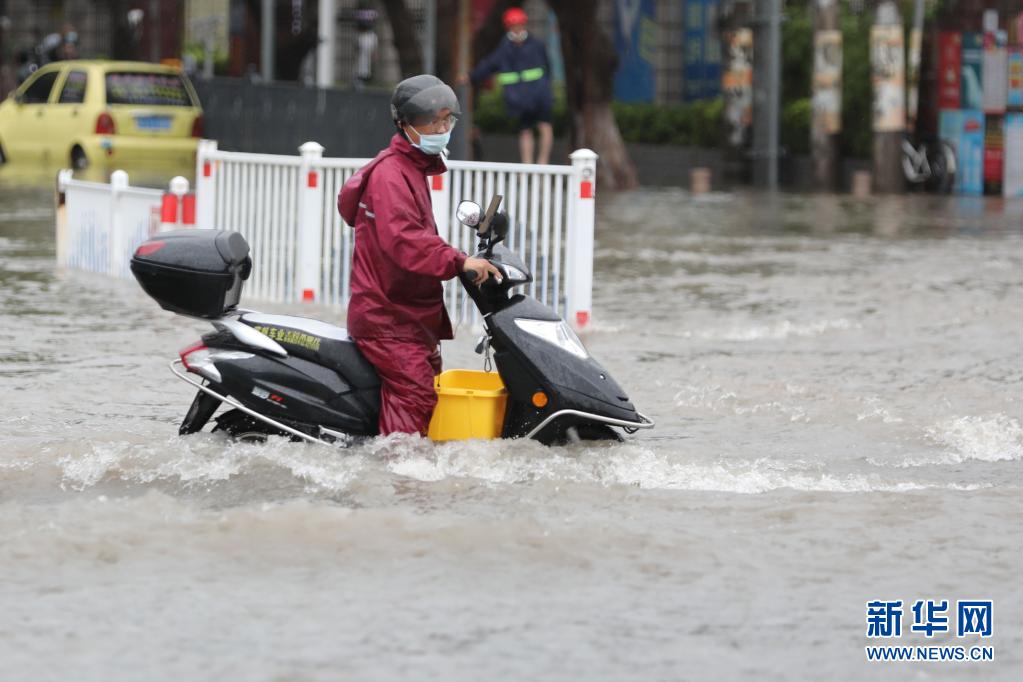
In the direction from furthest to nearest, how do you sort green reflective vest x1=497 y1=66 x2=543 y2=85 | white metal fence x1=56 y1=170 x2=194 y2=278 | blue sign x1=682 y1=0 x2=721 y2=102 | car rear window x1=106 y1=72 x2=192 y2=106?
blue sign x1=682 y1=0 x2=721 y2=102 → car rear window x1=106 y1=72 x2=192 y2=106 → green reflective vest x1=497 y1=66 x2=543 y2=85 → white metal fence x1=56 y1=170 x2=194 y2=278

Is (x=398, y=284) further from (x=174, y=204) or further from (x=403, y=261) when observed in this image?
(x=174, y=204)

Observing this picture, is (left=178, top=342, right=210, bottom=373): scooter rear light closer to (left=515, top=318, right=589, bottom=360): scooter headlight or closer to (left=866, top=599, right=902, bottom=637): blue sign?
(left=515, top=318, right=589, bottom=360): scooter headlight

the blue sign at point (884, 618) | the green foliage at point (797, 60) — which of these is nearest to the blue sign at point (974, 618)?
the blue sign at point (884, 618)

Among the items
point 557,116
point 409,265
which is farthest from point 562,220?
point 557,116

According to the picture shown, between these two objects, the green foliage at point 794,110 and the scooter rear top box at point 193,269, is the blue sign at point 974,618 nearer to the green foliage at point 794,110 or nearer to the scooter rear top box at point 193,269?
the scooter rear top box at point 193,269

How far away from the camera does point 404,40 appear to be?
25766 millimetres

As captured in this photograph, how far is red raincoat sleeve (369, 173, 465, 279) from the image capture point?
716 centimetres

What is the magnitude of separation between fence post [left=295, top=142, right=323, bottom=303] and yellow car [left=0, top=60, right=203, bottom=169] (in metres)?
11.0

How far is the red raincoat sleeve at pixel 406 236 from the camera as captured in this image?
23.5 ft

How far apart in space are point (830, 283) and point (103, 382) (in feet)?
20.6

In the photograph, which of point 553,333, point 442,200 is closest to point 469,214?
point 553,333

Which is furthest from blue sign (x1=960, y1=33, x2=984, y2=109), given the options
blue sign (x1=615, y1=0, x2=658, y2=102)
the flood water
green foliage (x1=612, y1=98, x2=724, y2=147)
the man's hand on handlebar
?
the man's hand on handlebar

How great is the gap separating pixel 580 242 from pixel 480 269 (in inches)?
194

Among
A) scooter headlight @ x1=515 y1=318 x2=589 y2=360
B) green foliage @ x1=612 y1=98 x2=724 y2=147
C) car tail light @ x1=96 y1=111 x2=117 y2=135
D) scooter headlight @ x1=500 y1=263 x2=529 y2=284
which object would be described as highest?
green foliage @ x1=612 y1=98 x2=724 y2=147
